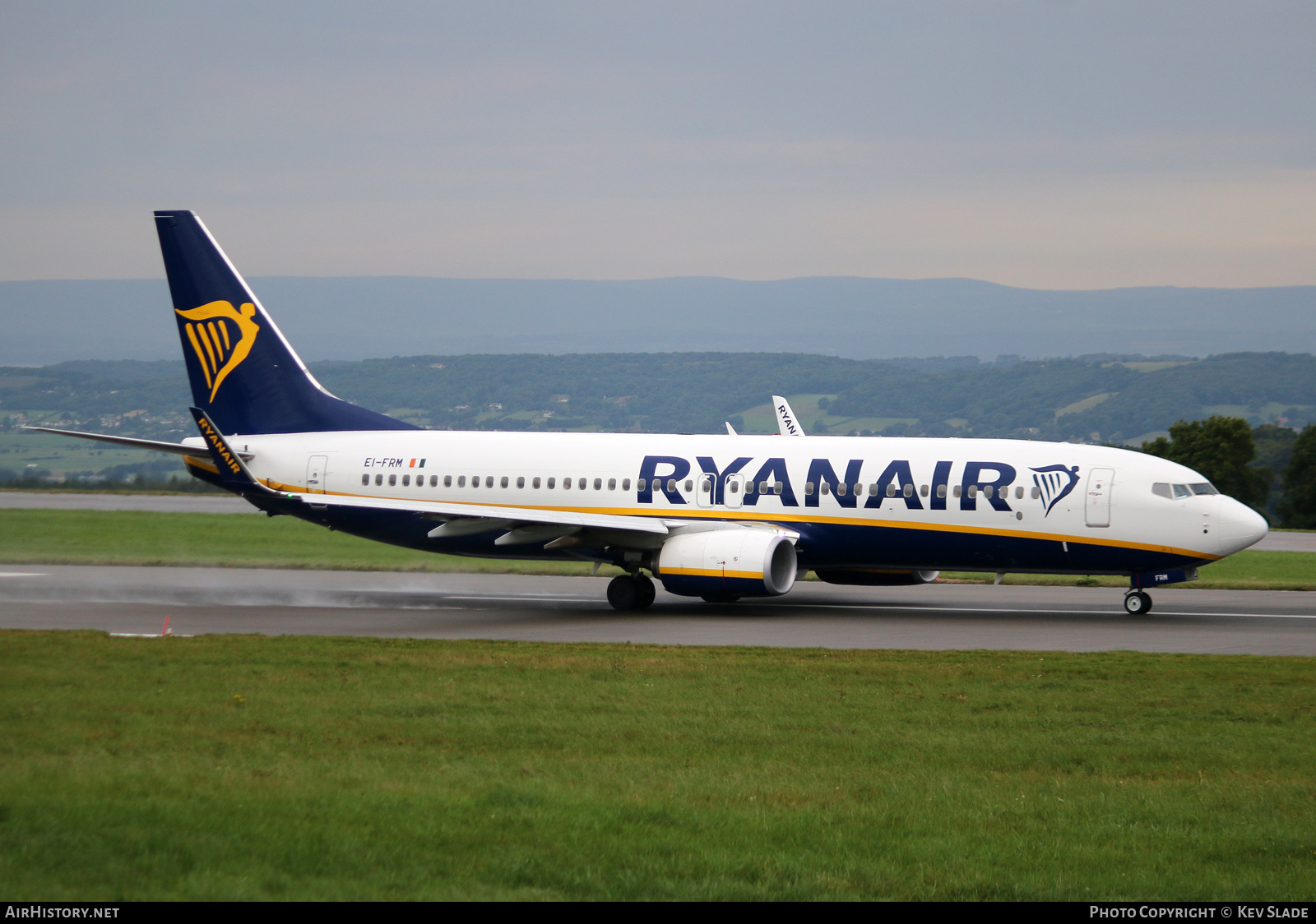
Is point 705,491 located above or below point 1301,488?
above

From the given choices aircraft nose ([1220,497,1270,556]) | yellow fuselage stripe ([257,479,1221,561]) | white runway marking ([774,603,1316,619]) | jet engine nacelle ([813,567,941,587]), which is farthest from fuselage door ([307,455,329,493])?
aircraft nose ([1220,497,1270,556])

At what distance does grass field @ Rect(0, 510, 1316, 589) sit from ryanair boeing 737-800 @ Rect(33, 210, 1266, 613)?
572 centimetres

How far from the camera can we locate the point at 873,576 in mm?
28578

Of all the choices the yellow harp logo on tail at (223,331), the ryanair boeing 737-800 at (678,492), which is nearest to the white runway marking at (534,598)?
the ryanair boeing 737-800 at (678,492)

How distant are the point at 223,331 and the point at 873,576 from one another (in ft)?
54.0

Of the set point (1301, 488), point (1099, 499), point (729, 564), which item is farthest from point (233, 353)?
point (1301, 488)

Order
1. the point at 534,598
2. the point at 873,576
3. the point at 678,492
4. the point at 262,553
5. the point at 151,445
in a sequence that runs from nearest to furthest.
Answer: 1. the point at 678,492
2. the point at 873,576
3. the point at 151,445
4. the point at 534,598
5. the point at 262,553

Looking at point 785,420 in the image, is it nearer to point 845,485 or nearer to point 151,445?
point 845,485

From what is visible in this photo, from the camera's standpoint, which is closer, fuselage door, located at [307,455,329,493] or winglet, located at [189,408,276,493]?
winglet, located at [189,408,276,493]

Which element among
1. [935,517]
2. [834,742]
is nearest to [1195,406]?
[935,517]

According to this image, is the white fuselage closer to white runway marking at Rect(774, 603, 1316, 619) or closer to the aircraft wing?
the aircraft wing

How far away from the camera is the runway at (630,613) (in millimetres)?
22938

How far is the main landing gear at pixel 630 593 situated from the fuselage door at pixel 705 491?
2081 millimetres

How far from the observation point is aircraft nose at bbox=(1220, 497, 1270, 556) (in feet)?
81.9
